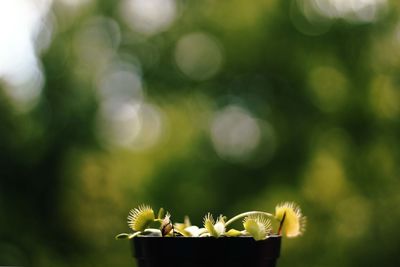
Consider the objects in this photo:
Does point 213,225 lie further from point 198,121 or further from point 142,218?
point 198,121

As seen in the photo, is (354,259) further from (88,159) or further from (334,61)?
(88,159)

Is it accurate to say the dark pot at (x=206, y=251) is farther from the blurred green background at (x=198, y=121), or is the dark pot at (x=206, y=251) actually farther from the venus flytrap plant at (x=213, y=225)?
the blurred green background at (x=198, y=121)

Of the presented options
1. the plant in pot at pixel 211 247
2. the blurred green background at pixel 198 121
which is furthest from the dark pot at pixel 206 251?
the blurred green background at pixel 198 121

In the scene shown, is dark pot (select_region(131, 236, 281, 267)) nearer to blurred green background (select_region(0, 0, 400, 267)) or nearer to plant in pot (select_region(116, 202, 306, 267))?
plant in pot (select_region(116, 202, 306, 267))

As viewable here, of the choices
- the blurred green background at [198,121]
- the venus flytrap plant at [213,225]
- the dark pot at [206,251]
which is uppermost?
the blurred green background at [198,121]

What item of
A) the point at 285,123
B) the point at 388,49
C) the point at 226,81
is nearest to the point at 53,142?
the point at 226,81

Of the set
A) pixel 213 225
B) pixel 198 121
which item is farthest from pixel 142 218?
pixel 198 121
